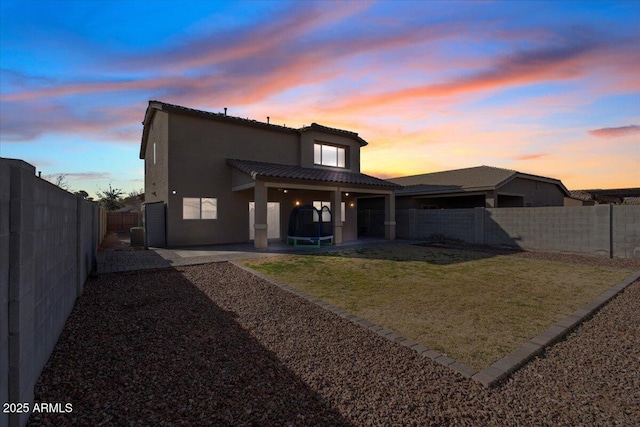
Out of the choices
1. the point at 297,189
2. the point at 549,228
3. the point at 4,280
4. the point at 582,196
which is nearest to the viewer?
the point at 4,280

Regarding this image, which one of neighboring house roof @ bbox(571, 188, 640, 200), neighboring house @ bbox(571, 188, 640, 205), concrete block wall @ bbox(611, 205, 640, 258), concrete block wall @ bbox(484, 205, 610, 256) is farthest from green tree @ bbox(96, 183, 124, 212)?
neighboring house roof @ bbox(571, 188, 640, 200)

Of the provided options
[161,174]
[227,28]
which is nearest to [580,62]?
[227,28]

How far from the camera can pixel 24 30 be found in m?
8.52

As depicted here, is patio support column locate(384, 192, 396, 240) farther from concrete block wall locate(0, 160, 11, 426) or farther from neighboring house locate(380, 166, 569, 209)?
concrete block wall locate(0, 160, 11, 426)

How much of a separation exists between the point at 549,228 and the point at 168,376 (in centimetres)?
1676

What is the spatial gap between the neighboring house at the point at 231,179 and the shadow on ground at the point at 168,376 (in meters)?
9.09

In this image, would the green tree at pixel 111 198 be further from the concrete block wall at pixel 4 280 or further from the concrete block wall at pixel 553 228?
the concrete block wall at pixel 4 280

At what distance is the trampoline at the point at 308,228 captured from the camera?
1592 centimetres

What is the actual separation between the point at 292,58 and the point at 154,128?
10.8 m

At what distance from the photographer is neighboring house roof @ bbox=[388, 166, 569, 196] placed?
20.0 metres

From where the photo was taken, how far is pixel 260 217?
14.1m

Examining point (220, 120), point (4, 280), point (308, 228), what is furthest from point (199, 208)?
point (4, 280)

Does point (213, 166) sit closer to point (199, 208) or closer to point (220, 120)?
point (199, 208)

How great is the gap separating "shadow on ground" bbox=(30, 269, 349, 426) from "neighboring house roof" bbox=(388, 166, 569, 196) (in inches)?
733
